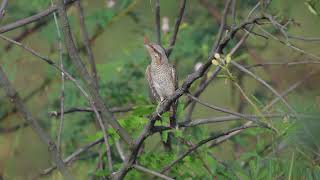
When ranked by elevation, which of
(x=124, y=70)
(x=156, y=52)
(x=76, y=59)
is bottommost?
(x=124, y=70)

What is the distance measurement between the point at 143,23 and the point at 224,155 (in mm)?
1580

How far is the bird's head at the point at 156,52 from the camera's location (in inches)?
182

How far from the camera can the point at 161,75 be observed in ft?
15.8

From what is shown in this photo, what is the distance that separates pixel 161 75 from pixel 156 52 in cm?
20

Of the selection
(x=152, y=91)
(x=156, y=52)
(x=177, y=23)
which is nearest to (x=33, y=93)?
(x=152, y=91)

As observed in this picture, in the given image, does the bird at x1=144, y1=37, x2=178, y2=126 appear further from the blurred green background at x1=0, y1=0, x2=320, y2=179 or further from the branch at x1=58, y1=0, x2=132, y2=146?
the branch at x1=58, y1=0, x2=132, y2=146

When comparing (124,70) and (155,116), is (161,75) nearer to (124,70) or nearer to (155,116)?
(124,70)

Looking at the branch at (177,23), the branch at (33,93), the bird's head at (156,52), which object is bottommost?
the branch at (33,93)

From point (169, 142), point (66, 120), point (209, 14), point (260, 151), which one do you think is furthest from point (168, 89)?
point (209, 14)

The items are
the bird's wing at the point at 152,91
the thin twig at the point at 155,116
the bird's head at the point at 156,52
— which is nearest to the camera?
the thin twig at the point at 155,116

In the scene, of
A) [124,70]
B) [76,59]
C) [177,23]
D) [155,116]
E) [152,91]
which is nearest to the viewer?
Result: [76,59]

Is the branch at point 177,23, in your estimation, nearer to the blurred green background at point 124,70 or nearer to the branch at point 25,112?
the blurred green background at point 124,70

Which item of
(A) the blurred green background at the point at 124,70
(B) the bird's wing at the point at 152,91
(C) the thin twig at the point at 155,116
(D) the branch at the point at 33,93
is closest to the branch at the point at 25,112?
(C) the thin twig at the point at 155,116

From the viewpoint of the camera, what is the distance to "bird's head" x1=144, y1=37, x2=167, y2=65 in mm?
4621
